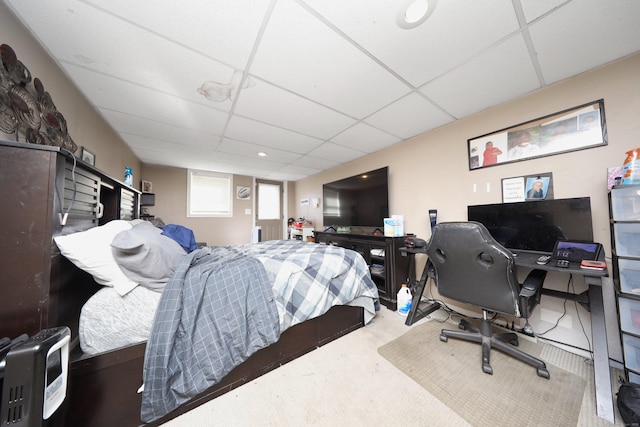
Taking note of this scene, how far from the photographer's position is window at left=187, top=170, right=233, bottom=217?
4234 millimetres

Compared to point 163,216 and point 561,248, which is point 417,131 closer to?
point 561,248

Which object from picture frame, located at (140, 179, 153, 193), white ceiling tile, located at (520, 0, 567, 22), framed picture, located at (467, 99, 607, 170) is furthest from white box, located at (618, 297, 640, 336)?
picture frame, located at (140, 179, 153, 193)

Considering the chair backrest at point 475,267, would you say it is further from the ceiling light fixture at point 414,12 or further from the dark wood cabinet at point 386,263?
the ceiling light fixture at point 414,12

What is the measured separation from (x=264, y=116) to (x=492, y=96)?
88.2 inches

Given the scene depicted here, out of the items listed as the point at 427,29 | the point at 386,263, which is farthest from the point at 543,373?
the point at 427,29

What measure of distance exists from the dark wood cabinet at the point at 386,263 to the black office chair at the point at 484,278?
770 millimetres

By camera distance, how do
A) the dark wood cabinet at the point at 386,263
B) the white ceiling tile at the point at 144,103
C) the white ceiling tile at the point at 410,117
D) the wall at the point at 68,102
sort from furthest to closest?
the dark wood cabinet at the point at 386,263
the white ceiling tile at the point at 410,117
the white ceiling tile at the point at 144,103
the wall at the point at 68,102

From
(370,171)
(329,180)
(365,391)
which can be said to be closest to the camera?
(365,391)

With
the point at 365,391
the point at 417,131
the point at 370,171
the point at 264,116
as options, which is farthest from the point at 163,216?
the point at 417,131

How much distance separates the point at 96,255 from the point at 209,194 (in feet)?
12.4

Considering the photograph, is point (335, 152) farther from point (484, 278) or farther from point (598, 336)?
point (598, 336)

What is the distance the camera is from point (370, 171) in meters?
3.27

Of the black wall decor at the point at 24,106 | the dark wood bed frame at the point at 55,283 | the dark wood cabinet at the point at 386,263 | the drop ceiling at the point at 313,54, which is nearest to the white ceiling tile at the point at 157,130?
the drop ceiling at the point at 313,54

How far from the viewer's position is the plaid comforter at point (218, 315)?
39.6 inches
